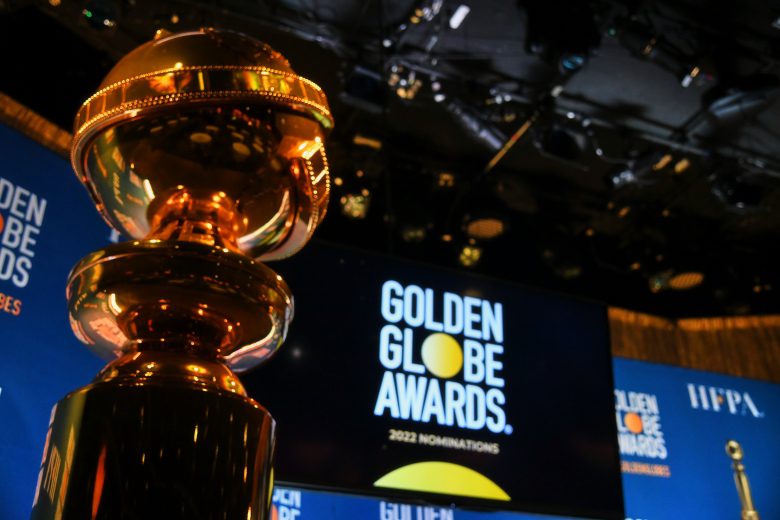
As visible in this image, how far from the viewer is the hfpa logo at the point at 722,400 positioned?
13.7ft

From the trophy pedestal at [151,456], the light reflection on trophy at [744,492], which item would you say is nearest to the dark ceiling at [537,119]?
the light reflection on trophy at [744,492]

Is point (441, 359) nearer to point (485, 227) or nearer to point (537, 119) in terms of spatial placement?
point (537, 119)

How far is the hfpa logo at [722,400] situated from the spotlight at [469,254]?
4.69 feet

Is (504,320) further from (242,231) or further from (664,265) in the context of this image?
(664,265)

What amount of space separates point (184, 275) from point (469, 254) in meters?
4.54

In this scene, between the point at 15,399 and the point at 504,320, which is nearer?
the point at 15,399

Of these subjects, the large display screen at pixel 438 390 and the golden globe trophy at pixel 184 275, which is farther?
the large display screen at pixel 438 390

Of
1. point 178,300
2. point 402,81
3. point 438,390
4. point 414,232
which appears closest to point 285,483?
point 438,390

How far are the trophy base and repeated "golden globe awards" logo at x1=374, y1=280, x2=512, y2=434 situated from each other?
4.93 ft

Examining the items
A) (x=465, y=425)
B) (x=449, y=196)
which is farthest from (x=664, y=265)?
(x=465, y=425)

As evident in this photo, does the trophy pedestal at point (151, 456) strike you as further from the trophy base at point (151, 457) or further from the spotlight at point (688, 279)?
the spotlight at point (688, 279)

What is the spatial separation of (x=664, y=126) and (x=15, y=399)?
3.41 m

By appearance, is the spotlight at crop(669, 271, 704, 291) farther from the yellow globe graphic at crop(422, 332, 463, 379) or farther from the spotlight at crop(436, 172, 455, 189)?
the yellow globe graphic at crop(422, 332, 463, 379)

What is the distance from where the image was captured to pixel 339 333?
1.86 meters
